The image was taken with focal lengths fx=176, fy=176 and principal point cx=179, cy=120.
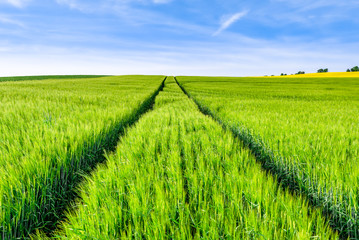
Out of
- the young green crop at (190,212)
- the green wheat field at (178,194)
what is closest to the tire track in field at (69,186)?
the green wheat field at (178,194)

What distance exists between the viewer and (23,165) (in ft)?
4.42

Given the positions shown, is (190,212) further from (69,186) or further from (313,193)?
(69,186)

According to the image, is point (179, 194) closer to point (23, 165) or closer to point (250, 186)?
point (250, 186)

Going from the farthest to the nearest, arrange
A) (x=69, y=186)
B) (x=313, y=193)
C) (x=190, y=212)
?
(x=69, y=186), (x=313, y=193), (x=190, y=212)

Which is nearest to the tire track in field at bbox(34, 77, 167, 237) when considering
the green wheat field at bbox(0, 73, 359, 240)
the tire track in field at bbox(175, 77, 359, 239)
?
the green wheat field at bbox(0, 73, 359, 240)

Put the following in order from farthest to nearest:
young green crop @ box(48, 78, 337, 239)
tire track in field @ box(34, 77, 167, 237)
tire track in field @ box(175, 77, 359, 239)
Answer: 1. tire track in field @ box(34, 77, 167, 237)
2. tire track in field @ box(175, 77, 359, 239)
3. young green crop @ box(48, 78, 337, 239)

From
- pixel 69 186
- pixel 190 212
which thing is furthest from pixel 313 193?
pixel 69 186

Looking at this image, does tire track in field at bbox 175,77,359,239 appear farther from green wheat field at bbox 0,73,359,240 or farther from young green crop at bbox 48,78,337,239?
young green crop at bbox 48,78,337,239

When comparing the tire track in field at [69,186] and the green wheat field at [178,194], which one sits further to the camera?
the tire track in field at [69,186]

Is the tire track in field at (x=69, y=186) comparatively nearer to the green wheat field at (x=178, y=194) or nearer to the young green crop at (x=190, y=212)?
the green wheat field at (x=178, y=194)

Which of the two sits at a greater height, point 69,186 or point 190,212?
point 190,212

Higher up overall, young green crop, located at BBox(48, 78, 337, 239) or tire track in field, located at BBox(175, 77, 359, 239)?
young green crop, located at BBox(48, 78, 337, 239)

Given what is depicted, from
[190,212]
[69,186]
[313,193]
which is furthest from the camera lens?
[69,186]

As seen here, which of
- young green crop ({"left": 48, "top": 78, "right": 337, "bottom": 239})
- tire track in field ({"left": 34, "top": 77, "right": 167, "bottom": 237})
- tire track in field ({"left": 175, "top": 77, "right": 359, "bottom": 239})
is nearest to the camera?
young green crop ({"left": 48, "top": 78, "right": 337, "bottom": 239})
